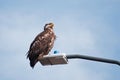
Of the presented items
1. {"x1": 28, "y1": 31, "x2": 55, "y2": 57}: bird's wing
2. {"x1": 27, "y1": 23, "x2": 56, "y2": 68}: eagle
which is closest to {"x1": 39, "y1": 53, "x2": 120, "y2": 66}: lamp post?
{"x1": 27, "y1": 23, "x2": 56, "y2": 68}: eagle

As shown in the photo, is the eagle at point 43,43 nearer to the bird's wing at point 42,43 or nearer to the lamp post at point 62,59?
the bird's wing at point 42,43

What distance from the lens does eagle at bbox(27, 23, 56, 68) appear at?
44.5 feet

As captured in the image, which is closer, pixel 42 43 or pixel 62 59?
pixel 62 59

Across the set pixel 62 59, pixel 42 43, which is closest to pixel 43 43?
pixel 42 43

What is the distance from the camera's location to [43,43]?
47.7 ft

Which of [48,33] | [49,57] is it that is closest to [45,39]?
[48,33]

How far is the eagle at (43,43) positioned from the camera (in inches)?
534

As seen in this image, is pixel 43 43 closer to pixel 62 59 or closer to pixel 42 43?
pixel 42 43

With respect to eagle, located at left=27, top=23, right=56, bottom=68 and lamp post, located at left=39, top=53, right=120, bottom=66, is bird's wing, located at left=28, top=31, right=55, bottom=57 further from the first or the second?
lamp post, located at left=39, top=53, right=120, bottom=66

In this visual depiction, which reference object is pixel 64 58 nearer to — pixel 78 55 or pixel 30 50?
pixel 78 55

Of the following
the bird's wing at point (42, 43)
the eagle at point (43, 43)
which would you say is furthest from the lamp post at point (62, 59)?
the bird's wing at point (42, 43)

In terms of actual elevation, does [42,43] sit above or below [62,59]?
above

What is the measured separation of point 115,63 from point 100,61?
321 millimetres

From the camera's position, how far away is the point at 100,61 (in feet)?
28.9
